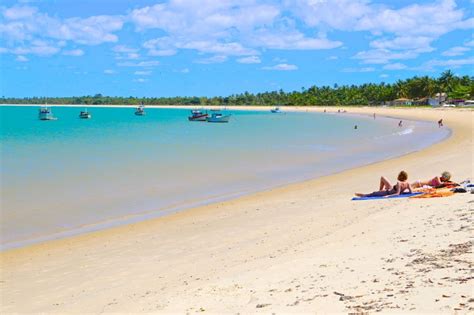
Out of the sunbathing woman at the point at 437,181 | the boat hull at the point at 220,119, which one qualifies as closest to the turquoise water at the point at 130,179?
the sunbathing woman at the point at 437,181

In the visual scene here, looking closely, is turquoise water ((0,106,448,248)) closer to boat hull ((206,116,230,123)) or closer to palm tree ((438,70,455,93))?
boat hull ((206,116,230,123))

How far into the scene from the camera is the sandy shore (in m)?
6.06

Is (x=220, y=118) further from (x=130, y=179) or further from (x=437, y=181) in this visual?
(x=437, y=181)

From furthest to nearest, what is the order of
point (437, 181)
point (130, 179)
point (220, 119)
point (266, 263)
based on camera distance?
point (220, 119) → point (130, 179) → point (437, 181) → point (266, 263)

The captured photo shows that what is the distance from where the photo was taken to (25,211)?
611 inches

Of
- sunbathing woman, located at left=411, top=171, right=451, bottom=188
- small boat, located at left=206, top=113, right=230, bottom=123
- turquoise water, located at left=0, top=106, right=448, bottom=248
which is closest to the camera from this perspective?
sunbathing woman, located at left=411, top=171, right=451, bottom=188

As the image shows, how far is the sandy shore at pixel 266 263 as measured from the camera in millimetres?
6059

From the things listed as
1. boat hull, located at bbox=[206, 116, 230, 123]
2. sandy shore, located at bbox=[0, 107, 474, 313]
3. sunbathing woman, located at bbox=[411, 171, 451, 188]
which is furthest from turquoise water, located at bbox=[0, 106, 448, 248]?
boat hull, located at bbox=[206, 116, 230, 123]

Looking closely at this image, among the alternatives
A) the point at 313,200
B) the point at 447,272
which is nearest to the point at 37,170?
the point at 313,200

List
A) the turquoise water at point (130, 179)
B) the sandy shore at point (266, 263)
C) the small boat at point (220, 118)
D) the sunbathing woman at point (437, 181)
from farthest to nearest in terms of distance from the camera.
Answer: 1. the small boat at point (220, 118)
2. the turquoise water at point (130, 179)
3. the sunbathing woman at point (437, 181)
4. the sandy shore at point (266, 263)

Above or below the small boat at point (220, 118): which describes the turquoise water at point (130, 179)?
below

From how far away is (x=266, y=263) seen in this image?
8219mm

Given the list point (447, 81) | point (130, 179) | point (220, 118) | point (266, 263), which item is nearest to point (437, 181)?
point (266, 263)

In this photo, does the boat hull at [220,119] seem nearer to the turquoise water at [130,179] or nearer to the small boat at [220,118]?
the small boat at [220,118]
